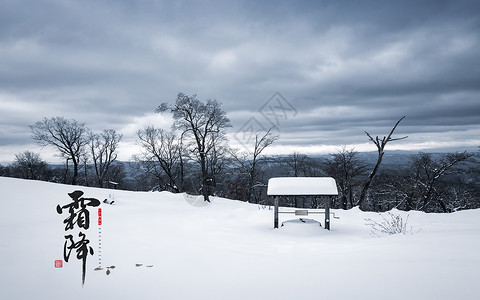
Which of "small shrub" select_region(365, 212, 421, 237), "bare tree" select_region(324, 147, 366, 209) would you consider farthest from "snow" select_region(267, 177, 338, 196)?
"bare tree" select_region(324, 147, 366, 209)

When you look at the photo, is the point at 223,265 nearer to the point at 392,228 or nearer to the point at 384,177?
the point at 392,228

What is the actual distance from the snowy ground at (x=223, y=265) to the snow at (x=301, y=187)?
239 cm

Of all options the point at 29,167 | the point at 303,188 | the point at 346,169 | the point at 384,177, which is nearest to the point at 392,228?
the point at 303,188

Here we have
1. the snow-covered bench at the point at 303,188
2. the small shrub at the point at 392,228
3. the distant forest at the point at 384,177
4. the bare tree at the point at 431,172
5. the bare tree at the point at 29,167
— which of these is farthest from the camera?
the bare tree at the point at 29,167

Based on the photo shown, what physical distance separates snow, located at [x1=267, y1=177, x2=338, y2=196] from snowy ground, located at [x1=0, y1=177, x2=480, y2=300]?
2.39 metres

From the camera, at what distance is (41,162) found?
5062 centimetres

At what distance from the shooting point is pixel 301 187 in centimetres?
1373

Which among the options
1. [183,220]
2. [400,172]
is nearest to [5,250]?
[183,220]

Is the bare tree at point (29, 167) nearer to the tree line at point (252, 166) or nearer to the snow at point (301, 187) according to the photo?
the tree line at point (252, 166)

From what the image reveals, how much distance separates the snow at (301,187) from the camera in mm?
13395

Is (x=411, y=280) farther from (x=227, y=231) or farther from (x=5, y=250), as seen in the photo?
(x=5, y=250)


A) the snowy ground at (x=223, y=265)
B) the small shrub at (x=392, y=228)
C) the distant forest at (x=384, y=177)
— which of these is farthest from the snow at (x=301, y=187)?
the distant forest at (x=384, y=177)

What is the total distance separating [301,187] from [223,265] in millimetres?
7907

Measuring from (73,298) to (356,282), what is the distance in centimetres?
581
